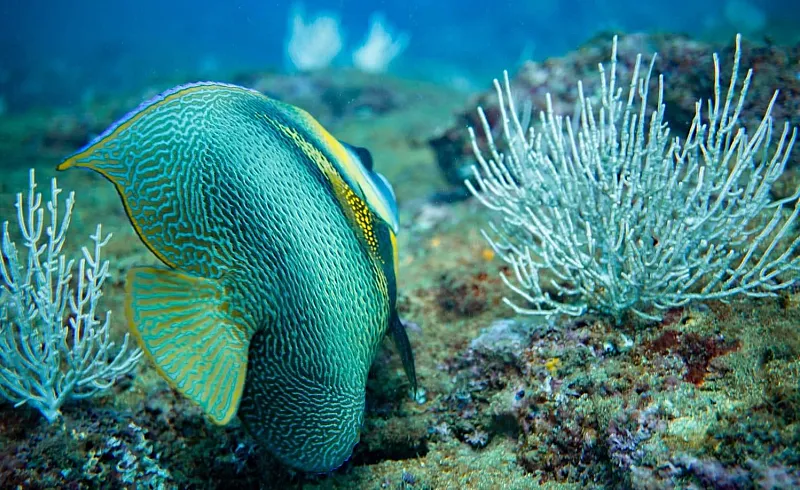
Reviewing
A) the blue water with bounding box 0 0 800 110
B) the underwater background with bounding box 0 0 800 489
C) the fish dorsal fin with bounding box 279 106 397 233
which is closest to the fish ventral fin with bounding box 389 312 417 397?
the fish dorsal fin with bounding box 279 106 397 233

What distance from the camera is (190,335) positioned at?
49.4 inches

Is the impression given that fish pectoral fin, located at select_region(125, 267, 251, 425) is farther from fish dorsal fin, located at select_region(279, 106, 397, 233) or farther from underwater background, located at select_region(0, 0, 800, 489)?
fish dorsal fin, located at select_region(279, 106, 397, 233)

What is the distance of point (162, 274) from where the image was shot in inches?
48.4

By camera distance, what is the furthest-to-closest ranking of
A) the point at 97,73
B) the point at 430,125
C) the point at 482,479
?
the point at 97,73, the point at 430,125, the point at 482,479

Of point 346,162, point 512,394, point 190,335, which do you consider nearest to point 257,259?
point 190,335

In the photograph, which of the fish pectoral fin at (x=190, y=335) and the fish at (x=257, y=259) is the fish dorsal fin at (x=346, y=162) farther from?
the fish pectoral fin at (x=190, y=335)

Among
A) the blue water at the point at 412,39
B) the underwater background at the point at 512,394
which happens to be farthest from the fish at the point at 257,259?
the blue water at the point at 412,39

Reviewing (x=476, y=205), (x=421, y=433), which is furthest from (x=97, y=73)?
(x=421, y=433)

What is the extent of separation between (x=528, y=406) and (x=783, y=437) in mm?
928

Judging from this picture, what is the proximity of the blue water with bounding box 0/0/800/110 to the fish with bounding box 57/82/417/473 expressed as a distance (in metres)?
7.81

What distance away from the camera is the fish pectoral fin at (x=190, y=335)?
3.97 ft

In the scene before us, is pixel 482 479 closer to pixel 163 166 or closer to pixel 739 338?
pixel 739 338

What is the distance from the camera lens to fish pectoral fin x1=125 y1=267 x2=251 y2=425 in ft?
3.97

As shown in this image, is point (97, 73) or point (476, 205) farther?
point (97, 73)
